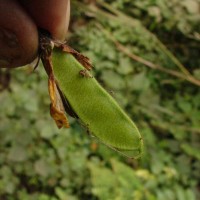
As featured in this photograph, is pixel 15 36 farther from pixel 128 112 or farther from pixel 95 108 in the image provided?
pixel 128 112

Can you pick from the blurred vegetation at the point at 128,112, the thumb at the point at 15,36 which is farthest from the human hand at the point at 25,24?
the blurred vegetation at the point at 128,112

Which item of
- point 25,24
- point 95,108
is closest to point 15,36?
point 25,24

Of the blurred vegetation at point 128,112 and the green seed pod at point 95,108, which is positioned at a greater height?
the green seed pod at point 95,108

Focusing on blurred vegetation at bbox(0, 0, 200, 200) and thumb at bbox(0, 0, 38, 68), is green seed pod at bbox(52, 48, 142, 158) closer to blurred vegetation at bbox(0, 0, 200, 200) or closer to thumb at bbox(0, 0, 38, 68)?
thumb at bbox(0, 0, 38, 68)

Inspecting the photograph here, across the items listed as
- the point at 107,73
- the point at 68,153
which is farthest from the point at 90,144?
the point at 107,73

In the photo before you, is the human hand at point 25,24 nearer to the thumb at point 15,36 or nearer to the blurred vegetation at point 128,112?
the thumb at point 15,36
